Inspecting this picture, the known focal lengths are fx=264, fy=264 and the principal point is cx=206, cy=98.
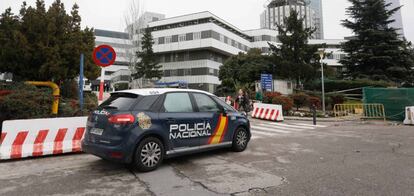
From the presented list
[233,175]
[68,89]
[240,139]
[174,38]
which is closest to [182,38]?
[174,38]

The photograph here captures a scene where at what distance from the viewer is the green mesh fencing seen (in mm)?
15508

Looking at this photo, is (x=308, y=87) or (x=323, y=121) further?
(x=308, y=87)

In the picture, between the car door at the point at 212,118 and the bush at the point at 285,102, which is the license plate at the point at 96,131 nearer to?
the car door at the point at 212,118

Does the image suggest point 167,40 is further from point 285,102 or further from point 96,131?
point 96,131

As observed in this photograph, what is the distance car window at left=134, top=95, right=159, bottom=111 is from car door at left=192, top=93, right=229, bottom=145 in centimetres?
115

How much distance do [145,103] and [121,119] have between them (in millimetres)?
607

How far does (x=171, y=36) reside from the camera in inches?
2062

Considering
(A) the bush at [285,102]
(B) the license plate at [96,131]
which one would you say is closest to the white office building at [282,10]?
(A) the bush at [285,102]

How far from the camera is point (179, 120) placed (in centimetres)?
561

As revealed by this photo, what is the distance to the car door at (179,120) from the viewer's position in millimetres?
5453

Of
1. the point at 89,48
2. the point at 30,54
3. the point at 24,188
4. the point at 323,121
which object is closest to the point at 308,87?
the point at 323,121

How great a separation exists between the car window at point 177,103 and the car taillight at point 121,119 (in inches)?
33.2

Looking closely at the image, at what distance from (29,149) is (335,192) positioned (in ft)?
21.8

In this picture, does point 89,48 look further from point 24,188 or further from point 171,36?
point 171,36
